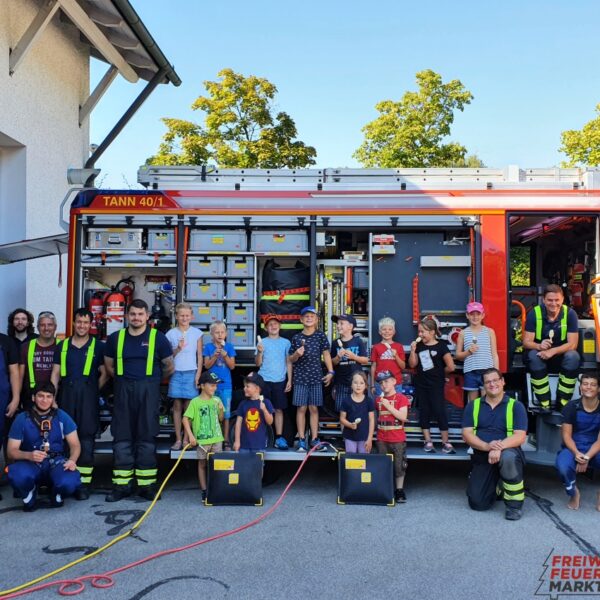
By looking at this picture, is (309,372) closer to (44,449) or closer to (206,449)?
(206,449)

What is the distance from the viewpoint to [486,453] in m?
5.39

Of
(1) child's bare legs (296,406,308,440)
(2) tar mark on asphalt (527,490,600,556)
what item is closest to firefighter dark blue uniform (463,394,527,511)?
(2) tar mark on asphalt (527,490,600,556)

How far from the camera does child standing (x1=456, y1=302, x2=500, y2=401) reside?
233 inches

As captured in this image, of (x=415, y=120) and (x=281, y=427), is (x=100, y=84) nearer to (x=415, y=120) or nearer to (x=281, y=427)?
(x=281, y=427)

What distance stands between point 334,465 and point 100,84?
8558mm

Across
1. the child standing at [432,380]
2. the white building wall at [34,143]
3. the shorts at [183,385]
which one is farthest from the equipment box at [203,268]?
the white building wall at [34,143]

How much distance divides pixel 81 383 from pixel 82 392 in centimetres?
8

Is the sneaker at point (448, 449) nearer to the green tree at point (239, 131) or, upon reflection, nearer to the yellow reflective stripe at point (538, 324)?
the yellow reflective stripe at point (538, 324)

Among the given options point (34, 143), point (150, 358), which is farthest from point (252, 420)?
point (34, 143)

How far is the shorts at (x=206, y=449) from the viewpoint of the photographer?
224 inches

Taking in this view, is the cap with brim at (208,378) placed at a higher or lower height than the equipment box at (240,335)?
lower

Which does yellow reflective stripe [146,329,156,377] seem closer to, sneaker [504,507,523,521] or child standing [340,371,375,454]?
child standing [340,371,375,454]

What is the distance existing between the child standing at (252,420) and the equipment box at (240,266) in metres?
1.17

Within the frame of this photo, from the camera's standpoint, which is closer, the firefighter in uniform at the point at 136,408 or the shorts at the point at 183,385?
the firefighter in uniform at the point at 136,408
